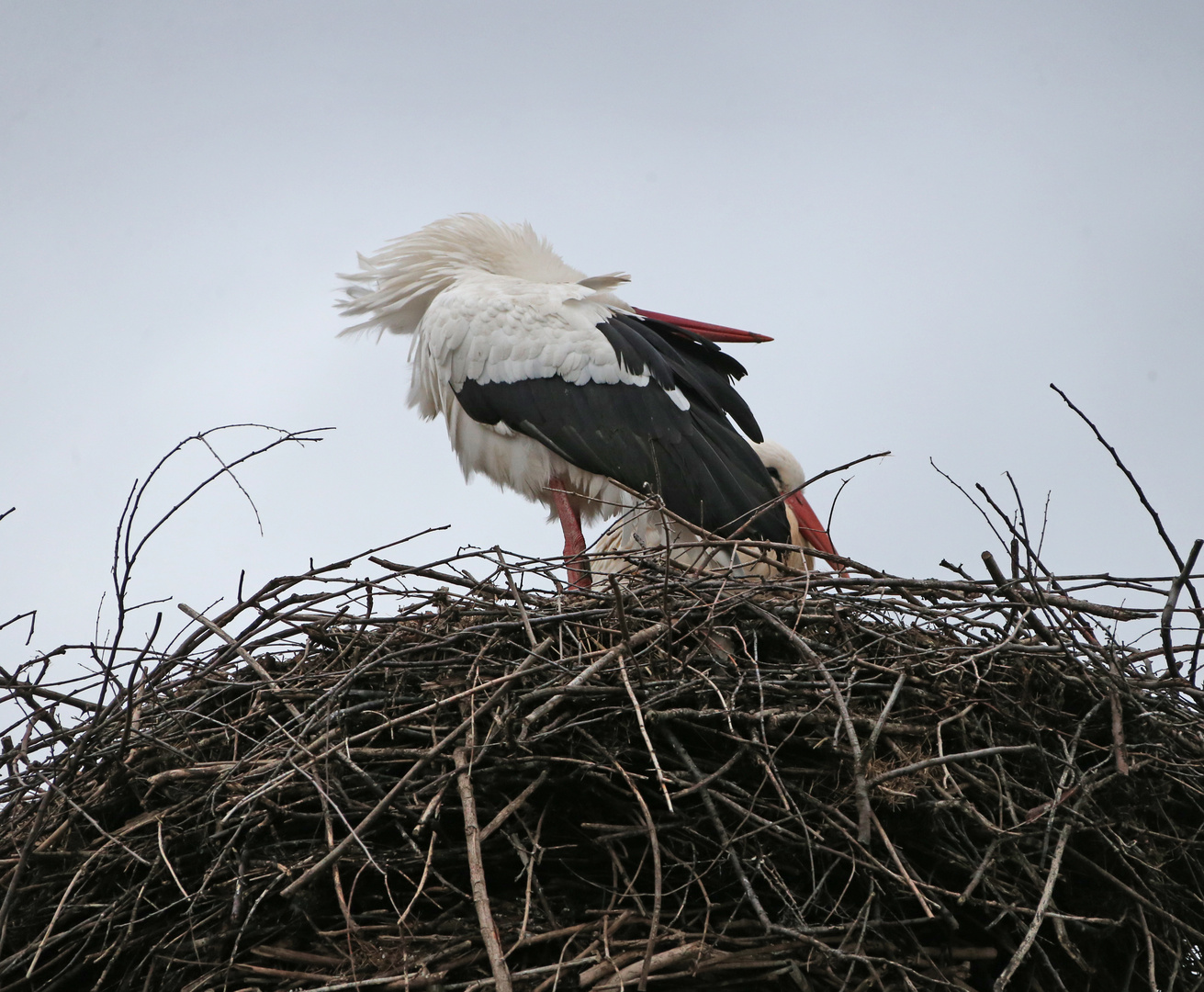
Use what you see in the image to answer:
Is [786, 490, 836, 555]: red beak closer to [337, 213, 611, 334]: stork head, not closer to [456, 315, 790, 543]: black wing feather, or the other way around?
[456, 315, 790, 543]: black wing feather

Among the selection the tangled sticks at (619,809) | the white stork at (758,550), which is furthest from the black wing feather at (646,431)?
the tangled sticks at (619,809)

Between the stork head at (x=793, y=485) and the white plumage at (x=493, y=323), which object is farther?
the stork head at (x=793, y=485)

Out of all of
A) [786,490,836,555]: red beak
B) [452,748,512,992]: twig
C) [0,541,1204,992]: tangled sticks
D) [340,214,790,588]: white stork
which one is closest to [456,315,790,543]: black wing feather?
[340,214,790,588]: white stork

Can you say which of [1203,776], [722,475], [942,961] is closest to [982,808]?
[942,961]

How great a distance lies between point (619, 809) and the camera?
2420 millimetres

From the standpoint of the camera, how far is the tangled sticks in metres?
2.26

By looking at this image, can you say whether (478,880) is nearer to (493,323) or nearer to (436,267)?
(493,323)

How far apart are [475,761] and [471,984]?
15.4 inches

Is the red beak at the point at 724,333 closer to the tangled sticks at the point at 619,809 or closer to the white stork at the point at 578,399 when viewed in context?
the white stork at the point at 578,399

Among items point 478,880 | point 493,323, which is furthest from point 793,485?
point 478,880

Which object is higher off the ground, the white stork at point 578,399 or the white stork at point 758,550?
the white stork at point 578,399

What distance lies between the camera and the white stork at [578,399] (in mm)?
3990

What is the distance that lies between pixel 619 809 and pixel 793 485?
263 centimetres

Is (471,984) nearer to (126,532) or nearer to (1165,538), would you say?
(126,532)
